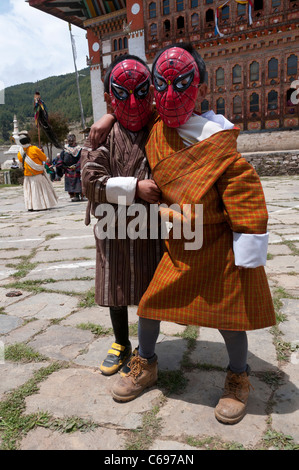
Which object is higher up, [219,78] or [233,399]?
[219,78]

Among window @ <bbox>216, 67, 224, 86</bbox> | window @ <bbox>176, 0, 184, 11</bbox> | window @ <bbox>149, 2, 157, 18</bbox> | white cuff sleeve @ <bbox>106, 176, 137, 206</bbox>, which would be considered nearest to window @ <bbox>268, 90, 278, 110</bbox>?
window @ <bbox>216, 67, 224, 86</bbox>

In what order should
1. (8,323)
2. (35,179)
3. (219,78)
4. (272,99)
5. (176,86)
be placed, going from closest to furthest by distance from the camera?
(176,86)
(8,323)
(35,179)
(272,99)
(219,78)

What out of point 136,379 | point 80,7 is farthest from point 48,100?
point 136,379

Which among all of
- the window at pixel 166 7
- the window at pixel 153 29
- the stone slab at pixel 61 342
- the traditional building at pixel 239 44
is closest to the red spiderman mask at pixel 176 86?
the stone slab at pixel 61 342

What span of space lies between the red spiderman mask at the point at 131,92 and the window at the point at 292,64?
2021 cm

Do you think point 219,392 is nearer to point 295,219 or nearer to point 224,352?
point 224,352

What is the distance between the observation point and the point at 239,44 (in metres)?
19.5

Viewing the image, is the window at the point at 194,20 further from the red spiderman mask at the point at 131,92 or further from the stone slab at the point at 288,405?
the stone slab at the point at 288,405

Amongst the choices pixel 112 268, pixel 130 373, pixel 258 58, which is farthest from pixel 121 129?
pixel 258 58

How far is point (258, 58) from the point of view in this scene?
19.5 metres

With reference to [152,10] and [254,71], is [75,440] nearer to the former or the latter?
[254,71]

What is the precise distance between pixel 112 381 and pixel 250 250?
107 cm

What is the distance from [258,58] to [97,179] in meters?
20.6

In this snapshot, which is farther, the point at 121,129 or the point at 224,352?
the point at 224,352
